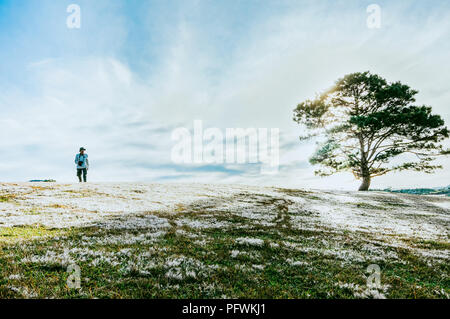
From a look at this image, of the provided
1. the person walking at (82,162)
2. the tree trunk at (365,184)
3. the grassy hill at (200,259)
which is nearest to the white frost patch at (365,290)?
the grassy hill at (200,259)

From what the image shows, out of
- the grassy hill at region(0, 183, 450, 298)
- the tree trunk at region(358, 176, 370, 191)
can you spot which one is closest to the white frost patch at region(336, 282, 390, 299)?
the grassy hill at region(0, 183, 450, 298)

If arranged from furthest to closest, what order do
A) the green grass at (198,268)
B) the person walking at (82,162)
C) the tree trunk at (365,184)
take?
the tree trunk at (365,184) < the person walking at (82,162) < the green grass at (198,268)

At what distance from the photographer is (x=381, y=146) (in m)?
53.5

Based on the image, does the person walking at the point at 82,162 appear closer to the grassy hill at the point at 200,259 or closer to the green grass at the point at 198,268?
the grassy hill at the point at 200,259

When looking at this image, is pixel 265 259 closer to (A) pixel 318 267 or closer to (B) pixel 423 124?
(A) pixel 318 267

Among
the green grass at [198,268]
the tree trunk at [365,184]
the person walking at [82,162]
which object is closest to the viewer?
the green grass at [198,268]

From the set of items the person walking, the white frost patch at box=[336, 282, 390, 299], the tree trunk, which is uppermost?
the person walking

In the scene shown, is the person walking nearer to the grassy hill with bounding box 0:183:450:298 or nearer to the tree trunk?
the grassy hill with bounding box 0:183:450:298

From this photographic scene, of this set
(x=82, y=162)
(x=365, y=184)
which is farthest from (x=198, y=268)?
(x=365, y=184)

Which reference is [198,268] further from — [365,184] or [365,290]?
[365,184]

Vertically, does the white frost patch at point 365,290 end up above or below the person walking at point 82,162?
below

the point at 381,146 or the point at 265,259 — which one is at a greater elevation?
the point at 381,146
